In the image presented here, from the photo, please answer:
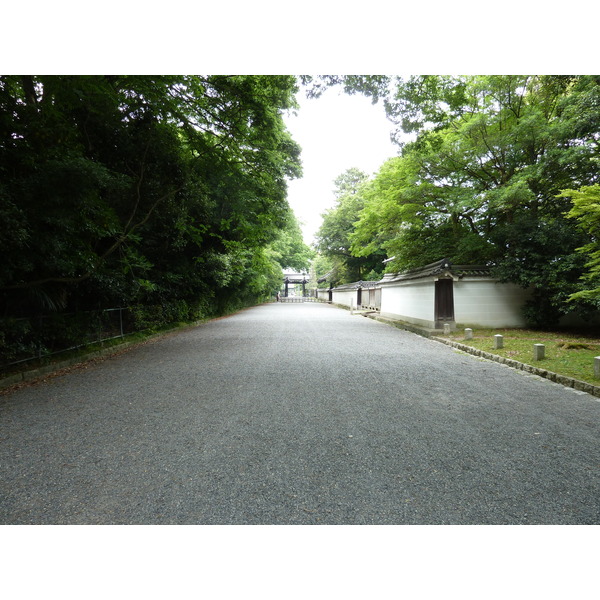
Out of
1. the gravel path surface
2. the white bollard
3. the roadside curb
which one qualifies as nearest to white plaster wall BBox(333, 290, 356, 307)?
the roadside curb

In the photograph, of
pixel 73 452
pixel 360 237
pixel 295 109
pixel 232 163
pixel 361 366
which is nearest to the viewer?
pixel 73 452

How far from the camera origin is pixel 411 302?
14.0 m

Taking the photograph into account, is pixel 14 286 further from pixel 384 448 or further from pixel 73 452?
pixel 384 448

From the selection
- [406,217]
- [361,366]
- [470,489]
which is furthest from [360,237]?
[470,489]

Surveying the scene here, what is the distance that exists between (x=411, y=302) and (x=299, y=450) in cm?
1243

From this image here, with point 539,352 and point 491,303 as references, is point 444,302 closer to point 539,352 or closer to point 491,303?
point 491,303

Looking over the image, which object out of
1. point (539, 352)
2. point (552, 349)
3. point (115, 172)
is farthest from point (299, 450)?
point (552, 349)

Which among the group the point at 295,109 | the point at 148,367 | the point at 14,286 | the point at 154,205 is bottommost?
the point at 148,367

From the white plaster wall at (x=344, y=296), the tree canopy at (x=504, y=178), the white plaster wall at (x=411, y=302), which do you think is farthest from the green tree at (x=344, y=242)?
the tree canopy at (x=504, y=178)

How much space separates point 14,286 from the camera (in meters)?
5.08

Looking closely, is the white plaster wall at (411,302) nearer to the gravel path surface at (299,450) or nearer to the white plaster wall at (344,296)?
the gravel path surface at (299,450)

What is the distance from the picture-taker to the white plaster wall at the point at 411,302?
39.8 feet

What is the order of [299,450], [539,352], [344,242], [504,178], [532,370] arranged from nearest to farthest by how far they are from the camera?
[299,450]
[532,370]
[539,352]
[504,178]
[344,242]

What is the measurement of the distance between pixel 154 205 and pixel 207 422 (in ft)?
17.0
